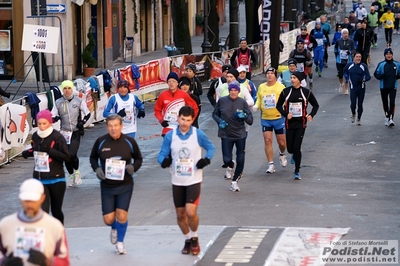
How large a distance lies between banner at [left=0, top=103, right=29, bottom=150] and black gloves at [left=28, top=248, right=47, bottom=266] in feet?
32.7

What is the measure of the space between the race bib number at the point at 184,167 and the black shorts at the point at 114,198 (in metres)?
0.58

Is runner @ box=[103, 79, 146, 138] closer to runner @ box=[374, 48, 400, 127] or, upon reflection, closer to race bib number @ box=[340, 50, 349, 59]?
runner @ box=[374, 48, 400, 127]

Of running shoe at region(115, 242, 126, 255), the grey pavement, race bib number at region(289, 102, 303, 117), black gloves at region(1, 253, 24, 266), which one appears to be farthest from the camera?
race bib number at region(289, 102, 303, 117)

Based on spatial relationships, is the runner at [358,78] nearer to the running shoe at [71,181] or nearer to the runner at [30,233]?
the running shoe at [71,181]

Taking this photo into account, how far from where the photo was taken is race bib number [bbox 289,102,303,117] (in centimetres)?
1507

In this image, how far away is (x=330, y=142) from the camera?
Result: 19359 millimetres

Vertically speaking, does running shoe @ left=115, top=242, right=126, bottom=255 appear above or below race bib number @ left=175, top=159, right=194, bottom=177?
below

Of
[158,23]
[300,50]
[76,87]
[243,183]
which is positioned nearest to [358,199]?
[243,183]

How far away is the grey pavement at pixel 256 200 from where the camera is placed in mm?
10906

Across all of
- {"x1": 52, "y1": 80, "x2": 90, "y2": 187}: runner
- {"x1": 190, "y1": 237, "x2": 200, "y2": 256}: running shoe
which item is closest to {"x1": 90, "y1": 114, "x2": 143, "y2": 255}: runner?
{"x1": 190, "y1": 237, "x2": 200, "y2": 256}: running shoe

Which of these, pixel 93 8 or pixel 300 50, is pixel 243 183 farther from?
pixel 93 8

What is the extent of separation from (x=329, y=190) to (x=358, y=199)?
0.78 m

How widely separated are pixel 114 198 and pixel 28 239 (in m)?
3.30

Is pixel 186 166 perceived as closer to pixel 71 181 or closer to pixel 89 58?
pixel 71 181
